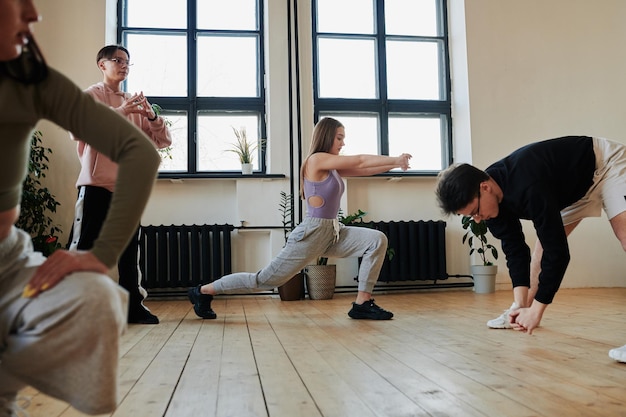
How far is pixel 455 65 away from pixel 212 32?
97.1 inches

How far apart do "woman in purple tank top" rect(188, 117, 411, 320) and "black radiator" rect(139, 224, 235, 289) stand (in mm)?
1571

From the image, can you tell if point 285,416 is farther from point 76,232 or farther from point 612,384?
point 76,232

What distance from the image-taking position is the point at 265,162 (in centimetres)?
536

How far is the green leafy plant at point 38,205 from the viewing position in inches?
168

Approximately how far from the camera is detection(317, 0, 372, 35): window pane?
5.66 metres

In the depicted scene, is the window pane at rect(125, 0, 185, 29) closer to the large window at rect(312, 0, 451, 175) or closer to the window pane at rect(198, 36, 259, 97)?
the window pane at rect(198, 36, 259, 97)

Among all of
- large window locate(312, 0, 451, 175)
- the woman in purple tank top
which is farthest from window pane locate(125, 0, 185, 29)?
the woman in purple tank top

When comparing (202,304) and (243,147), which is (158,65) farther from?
(202,304)

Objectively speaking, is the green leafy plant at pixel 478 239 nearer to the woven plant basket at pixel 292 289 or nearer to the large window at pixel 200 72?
the woven plant basket at pixel 292 289

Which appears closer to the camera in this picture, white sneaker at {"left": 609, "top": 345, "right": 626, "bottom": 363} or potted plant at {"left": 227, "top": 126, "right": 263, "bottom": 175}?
white sneaker at {"left": 609, "top": 345, "right": 626, "bottom": 363}

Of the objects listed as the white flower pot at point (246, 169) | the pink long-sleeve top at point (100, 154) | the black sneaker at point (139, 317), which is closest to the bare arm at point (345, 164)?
the pink long-sleeve top at point (100, 154)

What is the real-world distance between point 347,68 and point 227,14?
1301 mm

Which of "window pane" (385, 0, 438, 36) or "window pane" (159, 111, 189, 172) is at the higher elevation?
"window pane" (385, 0, 438, 36)

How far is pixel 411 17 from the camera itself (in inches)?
230
